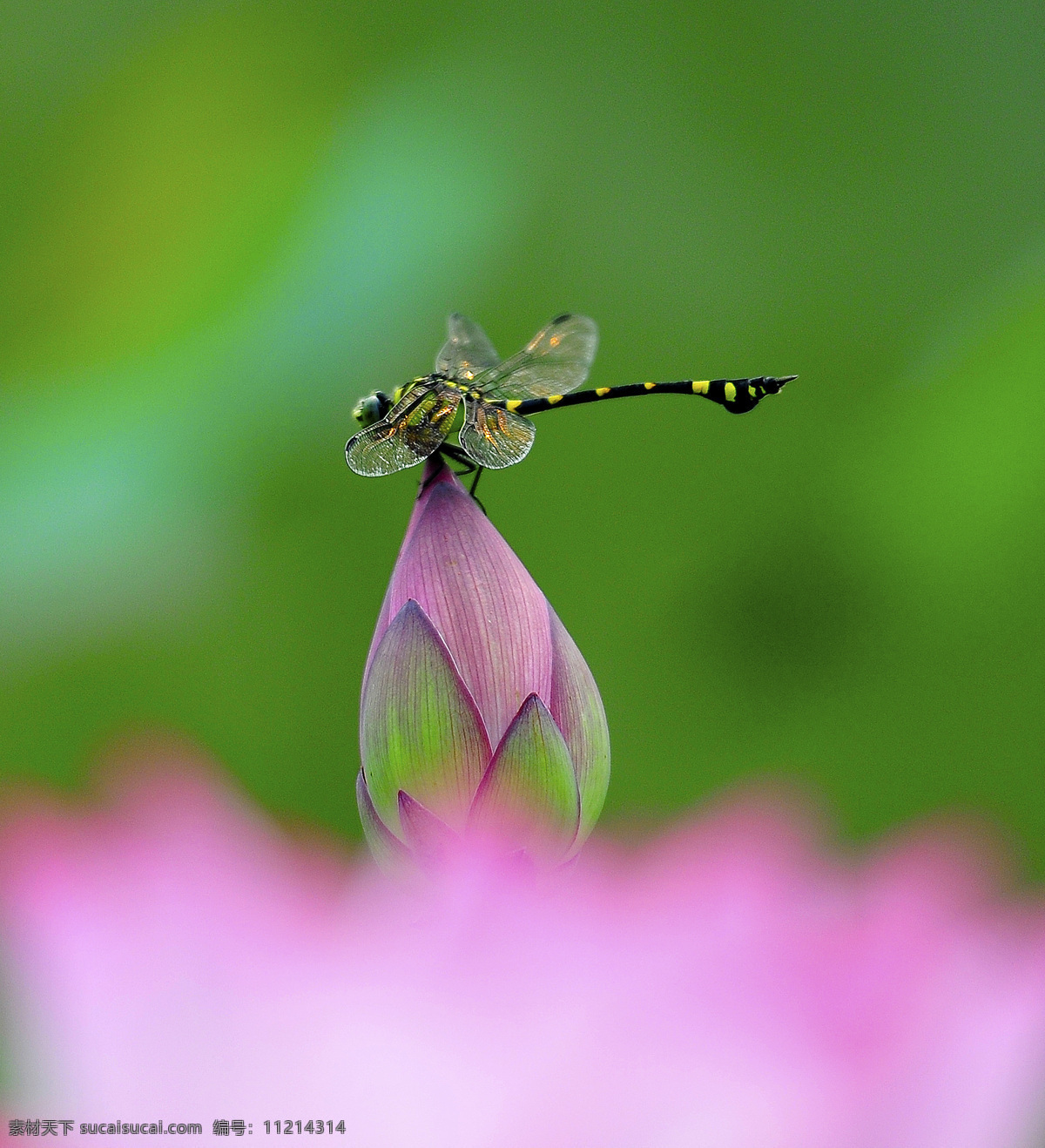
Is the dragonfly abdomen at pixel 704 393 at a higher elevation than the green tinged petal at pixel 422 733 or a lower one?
higher

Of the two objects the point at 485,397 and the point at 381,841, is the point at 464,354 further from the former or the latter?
the point at 381,841

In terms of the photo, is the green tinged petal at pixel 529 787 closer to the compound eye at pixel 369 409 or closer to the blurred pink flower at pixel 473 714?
the blurred pink flower at pixel 473 714

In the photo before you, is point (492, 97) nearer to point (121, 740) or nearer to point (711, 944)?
point (121, 740)

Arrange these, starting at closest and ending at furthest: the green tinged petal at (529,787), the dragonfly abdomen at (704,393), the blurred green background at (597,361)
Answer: the green tinged petal at (529,787), the dragonfly abdomen at (704,393), the blurred green background at (597,361)

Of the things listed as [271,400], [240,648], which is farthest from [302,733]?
[271,400]

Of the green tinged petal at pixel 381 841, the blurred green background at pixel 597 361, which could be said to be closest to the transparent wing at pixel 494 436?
the green tinged petal at pixel 381 841

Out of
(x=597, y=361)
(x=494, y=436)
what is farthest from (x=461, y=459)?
(x=597, y=361)
